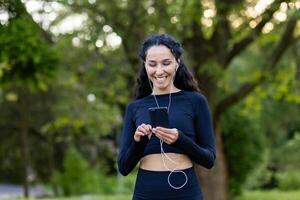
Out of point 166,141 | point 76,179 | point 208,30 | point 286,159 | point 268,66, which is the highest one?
point 208,30

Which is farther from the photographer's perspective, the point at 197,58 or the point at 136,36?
the point at 197,58

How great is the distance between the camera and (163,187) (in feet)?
8.66

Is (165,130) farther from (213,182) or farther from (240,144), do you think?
(240,144)

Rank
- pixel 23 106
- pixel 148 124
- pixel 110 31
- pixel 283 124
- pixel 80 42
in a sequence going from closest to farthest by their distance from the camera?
pixel 148 124 < pixel 110 31 < pixel 80 42 < pixel 23 106 < pixel 283 124

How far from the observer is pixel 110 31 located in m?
8.03

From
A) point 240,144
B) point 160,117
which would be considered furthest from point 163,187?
point 240,144

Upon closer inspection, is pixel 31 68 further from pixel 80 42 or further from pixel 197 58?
pixel 197 58

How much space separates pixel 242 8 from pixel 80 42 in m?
2.65

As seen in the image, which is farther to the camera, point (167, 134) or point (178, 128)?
point (178, 128)

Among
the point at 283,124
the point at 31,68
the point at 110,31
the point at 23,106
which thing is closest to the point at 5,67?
the point at 31,68

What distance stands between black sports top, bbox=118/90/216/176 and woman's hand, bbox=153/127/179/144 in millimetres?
83

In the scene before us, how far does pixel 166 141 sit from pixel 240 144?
8639 millimetres

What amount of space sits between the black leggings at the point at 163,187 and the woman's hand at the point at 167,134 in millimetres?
220

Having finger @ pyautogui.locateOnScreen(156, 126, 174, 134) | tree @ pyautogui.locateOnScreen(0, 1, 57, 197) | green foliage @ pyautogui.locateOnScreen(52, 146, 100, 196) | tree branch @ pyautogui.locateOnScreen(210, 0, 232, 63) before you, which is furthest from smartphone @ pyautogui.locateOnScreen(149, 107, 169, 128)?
green foliage @ pyautogui.locateOnScreen(52, 146, 100, 196)
